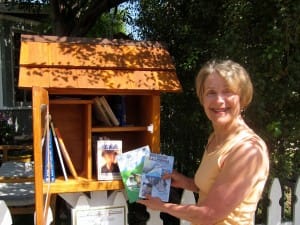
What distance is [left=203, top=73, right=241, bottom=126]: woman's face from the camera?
67.1 inches

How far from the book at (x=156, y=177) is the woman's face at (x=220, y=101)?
1.96ft

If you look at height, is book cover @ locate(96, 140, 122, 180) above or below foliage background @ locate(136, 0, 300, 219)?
below

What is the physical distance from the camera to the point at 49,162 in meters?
2.30

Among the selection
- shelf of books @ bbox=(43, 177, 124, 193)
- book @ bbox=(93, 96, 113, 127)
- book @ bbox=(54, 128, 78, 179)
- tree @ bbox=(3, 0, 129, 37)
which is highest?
tree @ bbox=(3, 0, 129, 37)

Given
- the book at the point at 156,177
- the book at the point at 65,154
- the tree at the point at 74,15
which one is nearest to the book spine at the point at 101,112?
the book at the point at 65,154

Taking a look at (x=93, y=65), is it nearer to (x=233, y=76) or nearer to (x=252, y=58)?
(x=233, y=76)

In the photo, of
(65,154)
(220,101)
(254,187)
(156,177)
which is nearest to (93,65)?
(65,154)

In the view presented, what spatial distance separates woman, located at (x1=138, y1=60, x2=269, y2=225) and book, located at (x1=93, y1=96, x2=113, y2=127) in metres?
0.93

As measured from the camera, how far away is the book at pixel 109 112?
259cm

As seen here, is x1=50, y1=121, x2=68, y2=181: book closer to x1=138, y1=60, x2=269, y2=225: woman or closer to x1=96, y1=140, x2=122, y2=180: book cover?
x1=96, y1=140, x2=122, y2=180: book cover

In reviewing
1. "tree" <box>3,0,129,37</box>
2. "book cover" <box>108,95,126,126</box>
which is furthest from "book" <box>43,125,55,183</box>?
"tree" <box>3,0,129,37</box>

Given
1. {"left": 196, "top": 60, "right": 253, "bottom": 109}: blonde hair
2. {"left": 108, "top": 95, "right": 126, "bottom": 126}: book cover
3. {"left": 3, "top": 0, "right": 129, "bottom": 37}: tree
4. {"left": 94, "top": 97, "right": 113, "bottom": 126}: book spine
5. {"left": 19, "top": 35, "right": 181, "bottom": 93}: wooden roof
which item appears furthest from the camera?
{"left": 3, "top": 0, "right": 129, "bottom": 37}: tree

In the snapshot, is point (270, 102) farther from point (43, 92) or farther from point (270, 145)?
point (43, 92)

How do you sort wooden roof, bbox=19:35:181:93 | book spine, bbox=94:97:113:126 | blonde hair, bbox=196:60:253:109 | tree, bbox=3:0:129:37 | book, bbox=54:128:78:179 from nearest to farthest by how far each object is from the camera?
blonde hair, bbox=196:60:253:109 < wooden roof, bbox=19:35:181:93 < book, bbox=54:128:78:179 < book spine, bbox=94:97:113:126 < tree, bbox=3:0:129:37
